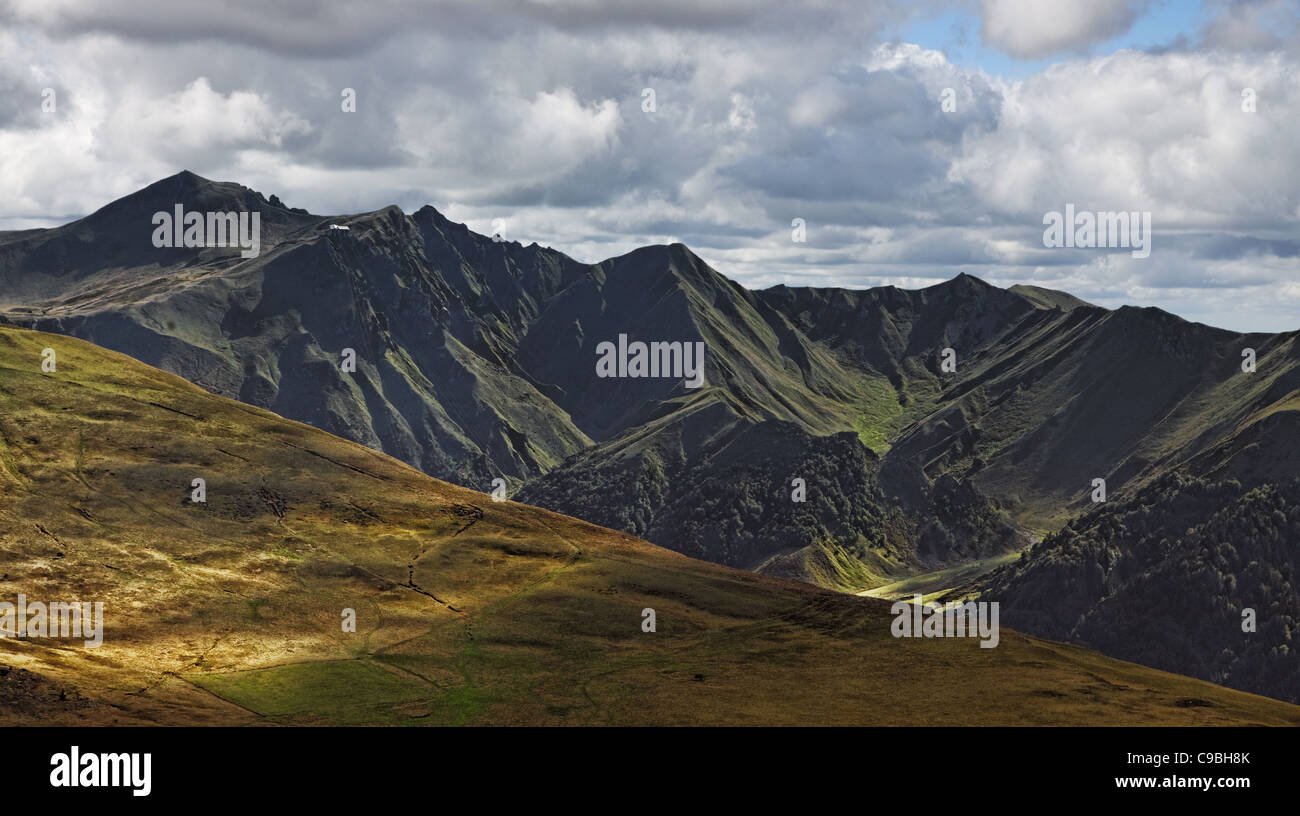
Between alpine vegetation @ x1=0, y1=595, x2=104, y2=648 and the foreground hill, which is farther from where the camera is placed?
alpine vegetation @ x1=0, y1=595, x2=104, y2=648

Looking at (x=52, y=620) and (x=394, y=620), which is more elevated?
(x=52, y=620)

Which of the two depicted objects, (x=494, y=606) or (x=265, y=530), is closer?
(x=494, y=606)

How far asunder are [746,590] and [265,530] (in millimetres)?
66737

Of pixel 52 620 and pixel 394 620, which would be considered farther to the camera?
pixel 394 620

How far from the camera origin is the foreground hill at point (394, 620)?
11831 cm

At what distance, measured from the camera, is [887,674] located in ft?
437

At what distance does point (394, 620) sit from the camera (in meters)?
149

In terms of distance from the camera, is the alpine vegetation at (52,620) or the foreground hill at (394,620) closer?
the foreground hill at (394,620)

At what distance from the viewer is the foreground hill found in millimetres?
118312
